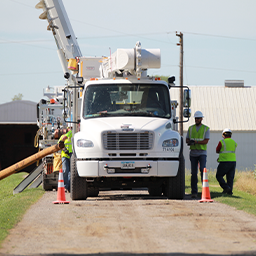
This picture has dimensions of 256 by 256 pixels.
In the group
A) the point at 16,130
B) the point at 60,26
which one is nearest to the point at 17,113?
the point at 16,130

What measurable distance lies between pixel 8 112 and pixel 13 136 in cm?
338

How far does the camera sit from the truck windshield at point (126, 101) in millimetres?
11767

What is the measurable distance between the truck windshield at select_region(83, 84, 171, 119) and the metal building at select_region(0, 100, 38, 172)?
104 feet

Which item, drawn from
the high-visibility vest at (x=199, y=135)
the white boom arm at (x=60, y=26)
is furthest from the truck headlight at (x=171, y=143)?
the white boom arm at (x=60, y=26)

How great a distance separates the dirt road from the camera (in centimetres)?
660

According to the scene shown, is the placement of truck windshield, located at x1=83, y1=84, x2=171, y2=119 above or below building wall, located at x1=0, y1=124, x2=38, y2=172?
above

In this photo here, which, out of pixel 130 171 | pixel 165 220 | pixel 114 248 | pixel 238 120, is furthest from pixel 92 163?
pixel 238 120

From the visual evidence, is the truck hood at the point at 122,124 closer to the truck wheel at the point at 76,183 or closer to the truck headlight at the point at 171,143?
the truck headlight at the point at 171,143

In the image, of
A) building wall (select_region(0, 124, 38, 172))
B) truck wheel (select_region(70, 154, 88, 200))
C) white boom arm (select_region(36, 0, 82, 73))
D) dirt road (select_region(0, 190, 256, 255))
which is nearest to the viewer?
dirt road (select_region(0, 190, 256, 255))

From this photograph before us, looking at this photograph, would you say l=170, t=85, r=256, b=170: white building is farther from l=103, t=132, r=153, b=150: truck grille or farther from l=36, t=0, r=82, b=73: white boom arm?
l=103, t=132, r=153, b=150: truck grille

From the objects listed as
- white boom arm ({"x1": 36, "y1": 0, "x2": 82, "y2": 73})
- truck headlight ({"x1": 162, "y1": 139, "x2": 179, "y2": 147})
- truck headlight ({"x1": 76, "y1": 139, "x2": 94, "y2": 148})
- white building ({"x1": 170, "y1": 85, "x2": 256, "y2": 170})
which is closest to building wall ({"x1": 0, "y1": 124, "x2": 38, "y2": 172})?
white building ({"x1": 170, "y1": 85, "x2": 256, "y2": 170})

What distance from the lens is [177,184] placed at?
1168cm

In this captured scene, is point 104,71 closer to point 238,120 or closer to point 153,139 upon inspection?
point 153,139

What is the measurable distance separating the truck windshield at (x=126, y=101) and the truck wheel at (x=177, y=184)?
4.06 feet
